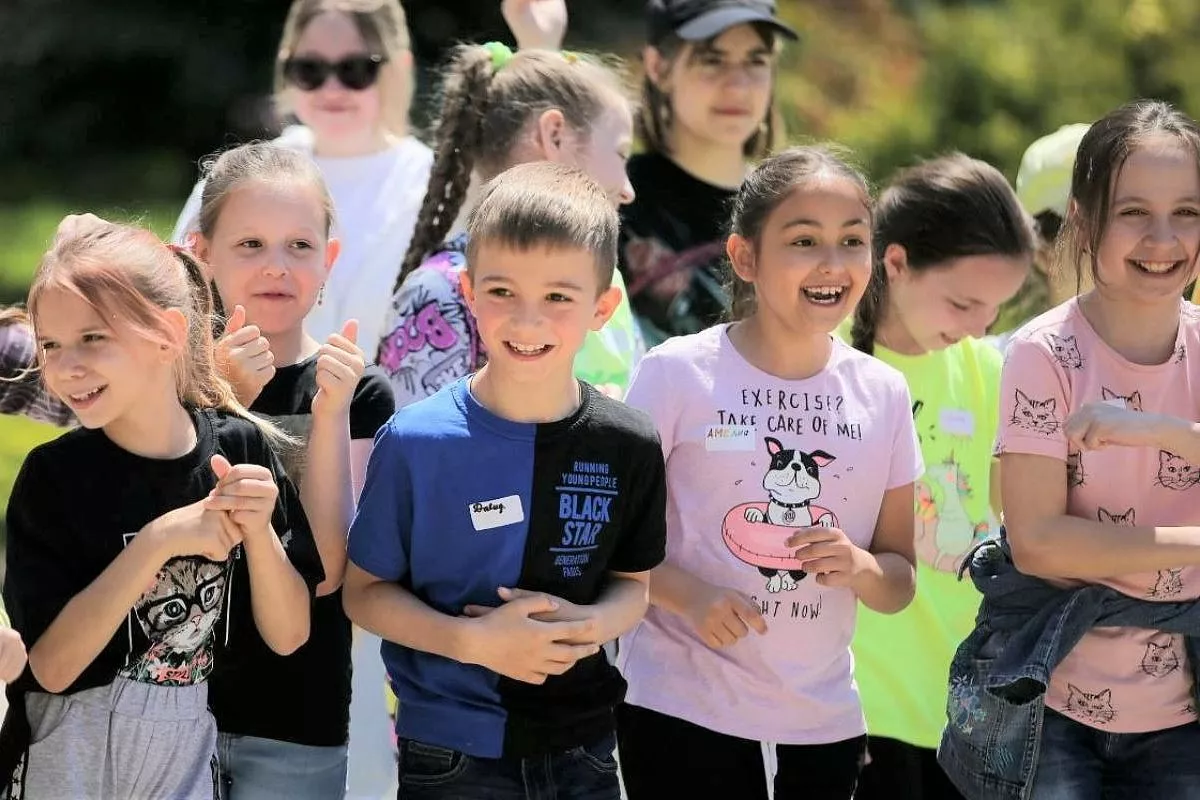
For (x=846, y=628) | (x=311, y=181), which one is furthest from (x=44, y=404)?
(x=846, y=628)

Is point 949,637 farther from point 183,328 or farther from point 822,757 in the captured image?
point 183,328

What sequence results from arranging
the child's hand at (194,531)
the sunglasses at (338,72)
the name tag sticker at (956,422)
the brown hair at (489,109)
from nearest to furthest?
the child's hand at (194,531) → the name tag sticker at (956,422) → the brown hair at (489,109) → the sunglasses at (338,72)

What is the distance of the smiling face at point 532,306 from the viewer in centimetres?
328

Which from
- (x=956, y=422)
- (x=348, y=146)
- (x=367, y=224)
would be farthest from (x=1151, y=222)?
(x=348, y=146)

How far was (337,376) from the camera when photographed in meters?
3.43

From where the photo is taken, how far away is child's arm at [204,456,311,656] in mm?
3041

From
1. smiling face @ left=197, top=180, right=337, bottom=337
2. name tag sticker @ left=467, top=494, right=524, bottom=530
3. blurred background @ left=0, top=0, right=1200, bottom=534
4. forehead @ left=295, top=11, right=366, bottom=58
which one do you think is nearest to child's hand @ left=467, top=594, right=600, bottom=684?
name tag sticker @ left=467, top=494, right=524, bottom=530

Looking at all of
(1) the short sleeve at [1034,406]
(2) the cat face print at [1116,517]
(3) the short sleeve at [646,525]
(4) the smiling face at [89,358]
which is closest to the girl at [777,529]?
(3) the short sleeve at [646,525]

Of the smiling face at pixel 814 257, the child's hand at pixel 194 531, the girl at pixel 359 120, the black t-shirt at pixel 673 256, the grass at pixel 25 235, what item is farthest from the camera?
the grass at pixel 25 235

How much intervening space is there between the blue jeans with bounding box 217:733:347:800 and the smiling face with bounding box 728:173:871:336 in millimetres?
1374

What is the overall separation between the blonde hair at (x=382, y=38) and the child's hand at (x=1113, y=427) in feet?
10.8

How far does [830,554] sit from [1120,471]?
0.61m

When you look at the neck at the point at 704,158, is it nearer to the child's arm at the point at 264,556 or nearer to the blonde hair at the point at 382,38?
the blonde hair at the point at 382,38

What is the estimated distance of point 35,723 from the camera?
3123 millimetres
